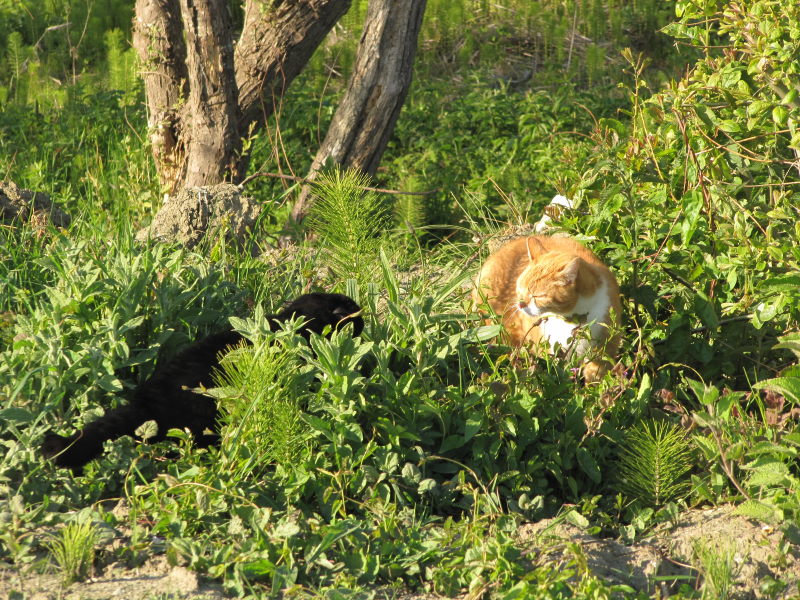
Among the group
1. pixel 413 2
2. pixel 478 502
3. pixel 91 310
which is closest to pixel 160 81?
pixel 413 2

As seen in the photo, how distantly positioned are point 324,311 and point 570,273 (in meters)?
0.95

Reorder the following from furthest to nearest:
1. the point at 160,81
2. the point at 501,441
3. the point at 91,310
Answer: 1. the point at 160,81
2. the point at 91,310
3. the point at 501,441

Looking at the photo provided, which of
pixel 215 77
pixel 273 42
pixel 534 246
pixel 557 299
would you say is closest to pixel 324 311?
pixel 557 299

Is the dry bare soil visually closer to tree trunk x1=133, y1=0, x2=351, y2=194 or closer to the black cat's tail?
the black cat's tail

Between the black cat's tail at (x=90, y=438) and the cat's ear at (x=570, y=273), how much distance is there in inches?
63.4

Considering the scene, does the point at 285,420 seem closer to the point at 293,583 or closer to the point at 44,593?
the point at 293,583

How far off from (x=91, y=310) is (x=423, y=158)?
376cm

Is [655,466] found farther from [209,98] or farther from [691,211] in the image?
[209,98]

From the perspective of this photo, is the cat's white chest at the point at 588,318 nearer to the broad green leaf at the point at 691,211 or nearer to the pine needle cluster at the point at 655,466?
the broad green leaf at the point at 691,211

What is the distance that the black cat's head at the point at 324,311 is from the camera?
3391 mm

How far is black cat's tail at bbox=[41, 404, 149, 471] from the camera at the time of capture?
9.47 ft

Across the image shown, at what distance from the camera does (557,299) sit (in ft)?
11.7

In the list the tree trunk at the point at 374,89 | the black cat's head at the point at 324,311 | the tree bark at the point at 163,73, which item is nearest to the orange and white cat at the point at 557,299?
the black cat's head at the point at 324,311

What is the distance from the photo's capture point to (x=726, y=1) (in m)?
4.03
